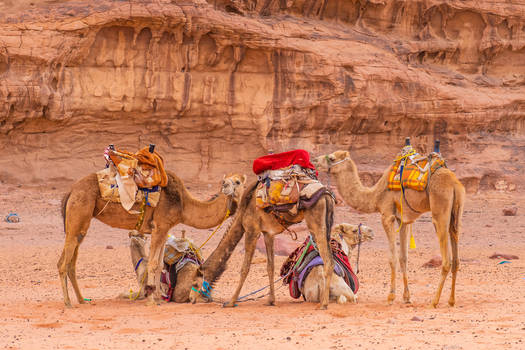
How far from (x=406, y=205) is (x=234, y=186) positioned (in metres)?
2.50

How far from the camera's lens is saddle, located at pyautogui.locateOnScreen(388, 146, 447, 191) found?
9.33 meters

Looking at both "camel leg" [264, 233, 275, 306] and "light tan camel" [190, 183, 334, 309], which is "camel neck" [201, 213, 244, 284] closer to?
"light tan camel" [190, 183, 334, 309]

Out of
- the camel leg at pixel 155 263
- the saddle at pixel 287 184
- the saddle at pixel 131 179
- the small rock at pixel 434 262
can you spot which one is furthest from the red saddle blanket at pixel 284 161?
the small rock at pixel 434 262

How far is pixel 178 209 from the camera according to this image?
10.1 m

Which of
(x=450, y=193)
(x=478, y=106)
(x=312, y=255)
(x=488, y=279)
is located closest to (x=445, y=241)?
(x=450, y=193)

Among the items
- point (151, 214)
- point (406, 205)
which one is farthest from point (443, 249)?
point (151, 214)

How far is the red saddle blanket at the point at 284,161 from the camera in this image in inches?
381

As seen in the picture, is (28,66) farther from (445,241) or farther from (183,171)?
(445,241)

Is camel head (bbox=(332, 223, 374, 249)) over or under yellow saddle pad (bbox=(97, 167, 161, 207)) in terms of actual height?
under

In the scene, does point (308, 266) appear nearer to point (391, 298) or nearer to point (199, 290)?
point (391, 298)

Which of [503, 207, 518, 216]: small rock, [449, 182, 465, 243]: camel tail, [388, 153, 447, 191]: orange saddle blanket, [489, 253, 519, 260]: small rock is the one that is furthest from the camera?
[503, 207, 518, 216]: small rock

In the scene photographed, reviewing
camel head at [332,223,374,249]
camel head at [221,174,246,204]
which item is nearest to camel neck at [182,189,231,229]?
camel head at [221,174,246,204]

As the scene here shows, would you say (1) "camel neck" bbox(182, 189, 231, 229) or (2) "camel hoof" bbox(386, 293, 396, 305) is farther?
(1) "camel neck" bbox(182, 189, 231, 229)

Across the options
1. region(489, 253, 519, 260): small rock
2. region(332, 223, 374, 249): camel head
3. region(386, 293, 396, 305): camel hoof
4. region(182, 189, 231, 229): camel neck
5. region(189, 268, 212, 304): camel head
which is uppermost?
region(182, 189, 231, 229): camel neck
